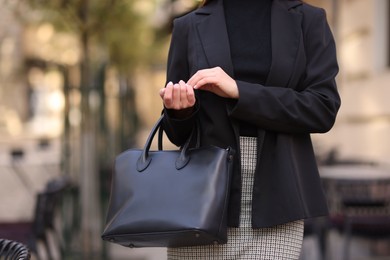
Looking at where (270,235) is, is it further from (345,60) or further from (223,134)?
(345,60)

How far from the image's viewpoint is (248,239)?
2.11m

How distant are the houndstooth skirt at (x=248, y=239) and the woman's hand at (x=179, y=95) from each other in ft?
0.69

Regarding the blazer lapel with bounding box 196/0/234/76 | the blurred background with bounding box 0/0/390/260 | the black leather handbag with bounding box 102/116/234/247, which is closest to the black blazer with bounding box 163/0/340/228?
the blazer lapel with bounding box 196/0/234/76

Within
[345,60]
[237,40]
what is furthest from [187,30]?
[345,60]

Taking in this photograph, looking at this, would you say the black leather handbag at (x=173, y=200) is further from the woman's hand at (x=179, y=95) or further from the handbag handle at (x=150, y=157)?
the woman's hand at (x=179, y=95)

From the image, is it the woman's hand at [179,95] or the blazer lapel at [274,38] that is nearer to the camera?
the woman's hand at [179,95]

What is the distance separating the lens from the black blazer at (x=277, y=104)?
207 centimetres

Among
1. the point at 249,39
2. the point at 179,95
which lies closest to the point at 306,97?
the point at 249,39

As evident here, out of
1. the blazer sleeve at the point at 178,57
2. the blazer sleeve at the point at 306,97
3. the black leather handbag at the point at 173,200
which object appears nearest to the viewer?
the black leather handbag at the point at 173,200

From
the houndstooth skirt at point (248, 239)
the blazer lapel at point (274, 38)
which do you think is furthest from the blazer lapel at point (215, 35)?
the houndstooth skirt at point (248, 239)

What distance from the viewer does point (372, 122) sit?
30.5ft

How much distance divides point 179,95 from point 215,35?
26cm

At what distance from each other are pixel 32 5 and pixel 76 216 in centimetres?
197

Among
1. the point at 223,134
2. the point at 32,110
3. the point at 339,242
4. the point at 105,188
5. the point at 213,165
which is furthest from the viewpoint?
the point at 32,110
